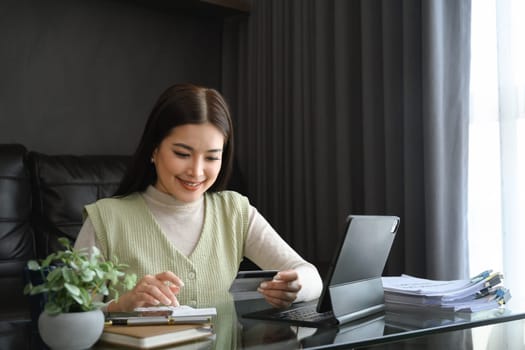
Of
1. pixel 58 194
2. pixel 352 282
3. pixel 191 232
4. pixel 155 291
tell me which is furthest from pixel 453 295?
pixel 58 194

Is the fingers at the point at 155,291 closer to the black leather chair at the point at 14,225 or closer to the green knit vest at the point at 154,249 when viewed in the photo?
the green knit vest at the point at 154,249

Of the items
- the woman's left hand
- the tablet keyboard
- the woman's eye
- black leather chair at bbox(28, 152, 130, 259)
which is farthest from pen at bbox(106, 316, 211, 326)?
black leather chair at bbox(28, 152, 130, 259)

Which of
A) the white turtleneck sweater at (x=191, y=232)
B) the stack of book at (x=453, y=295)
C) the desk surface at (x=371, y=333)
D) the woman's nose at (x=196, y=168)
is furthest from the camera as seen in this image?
the white turtleneck sweater at (x=191, y=232)

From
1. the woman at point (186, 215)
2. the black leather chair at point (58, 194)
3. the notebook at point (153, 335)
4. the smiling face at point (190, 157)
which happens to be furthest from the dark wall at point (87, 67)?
the notebook at point (153, 335)

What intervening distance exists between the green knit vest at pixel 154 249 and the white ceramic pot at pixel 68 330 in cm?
71

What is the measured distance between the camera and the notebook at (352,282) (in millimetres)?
1301

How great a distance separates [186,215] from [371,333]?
0.85m

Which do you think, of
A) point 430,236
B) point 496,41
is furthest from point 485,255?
point 496,41

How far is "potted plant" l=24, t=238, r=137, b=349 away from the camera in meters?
0.98

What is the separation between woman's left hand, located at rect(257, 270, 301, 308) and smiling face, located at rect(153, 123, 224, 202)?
39 centimetres

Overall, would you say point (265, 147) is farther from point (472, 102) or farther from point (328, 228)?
point (472, 102)

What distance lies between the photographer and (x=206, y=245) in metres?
1.88

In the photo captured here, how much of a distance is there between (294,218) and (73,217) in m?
1.02

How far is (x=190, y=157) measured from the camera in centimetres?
172
